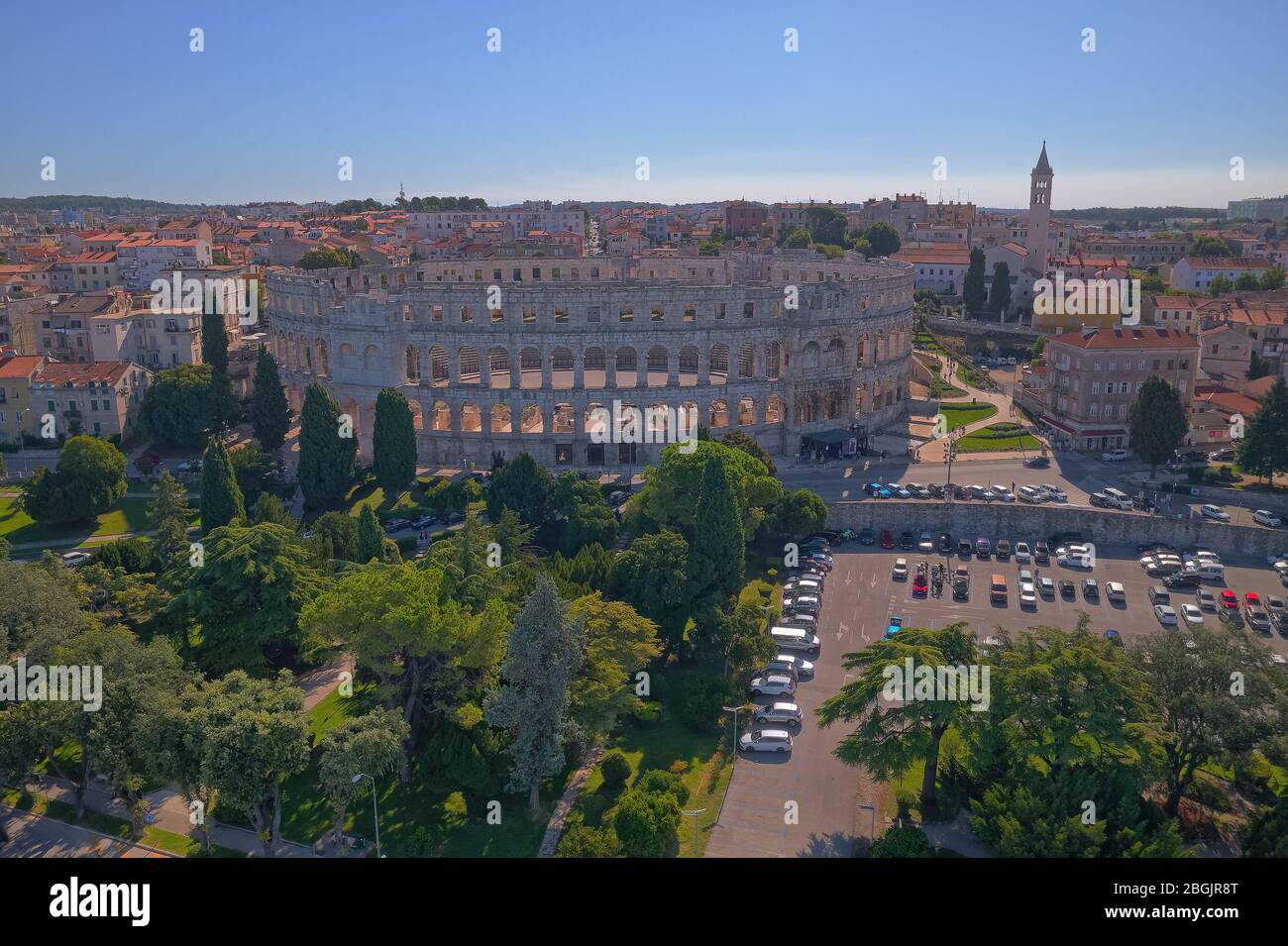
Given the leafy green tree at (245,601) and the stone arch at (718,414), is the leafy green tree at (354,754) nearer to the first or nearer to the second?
the leafy green tree at (245,601)

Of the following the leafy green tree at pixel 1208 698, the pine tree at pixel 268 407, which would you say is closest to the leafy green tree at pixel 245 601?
the pine tree at pixel 268 407

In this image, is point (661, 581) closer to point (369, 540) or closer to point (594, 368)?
point (369, 540)

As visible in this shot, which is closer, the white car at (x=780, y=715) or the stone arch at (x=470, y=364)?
the white car at (x=780, y=715)

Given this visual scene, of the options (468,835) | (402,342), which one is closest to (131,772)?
(468,835)

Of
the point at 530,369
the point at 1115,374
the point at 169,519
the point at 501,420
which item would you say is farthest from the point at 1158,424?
the point at 169,519

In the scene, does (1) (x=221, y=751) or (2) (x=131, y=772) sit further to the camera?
(2) (x=131, y=772)

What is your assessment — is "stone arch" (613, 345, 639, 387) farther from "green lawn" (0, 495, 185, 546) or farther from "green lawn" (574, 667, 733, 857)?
"green lawn" (574, 667, 733, 857)
